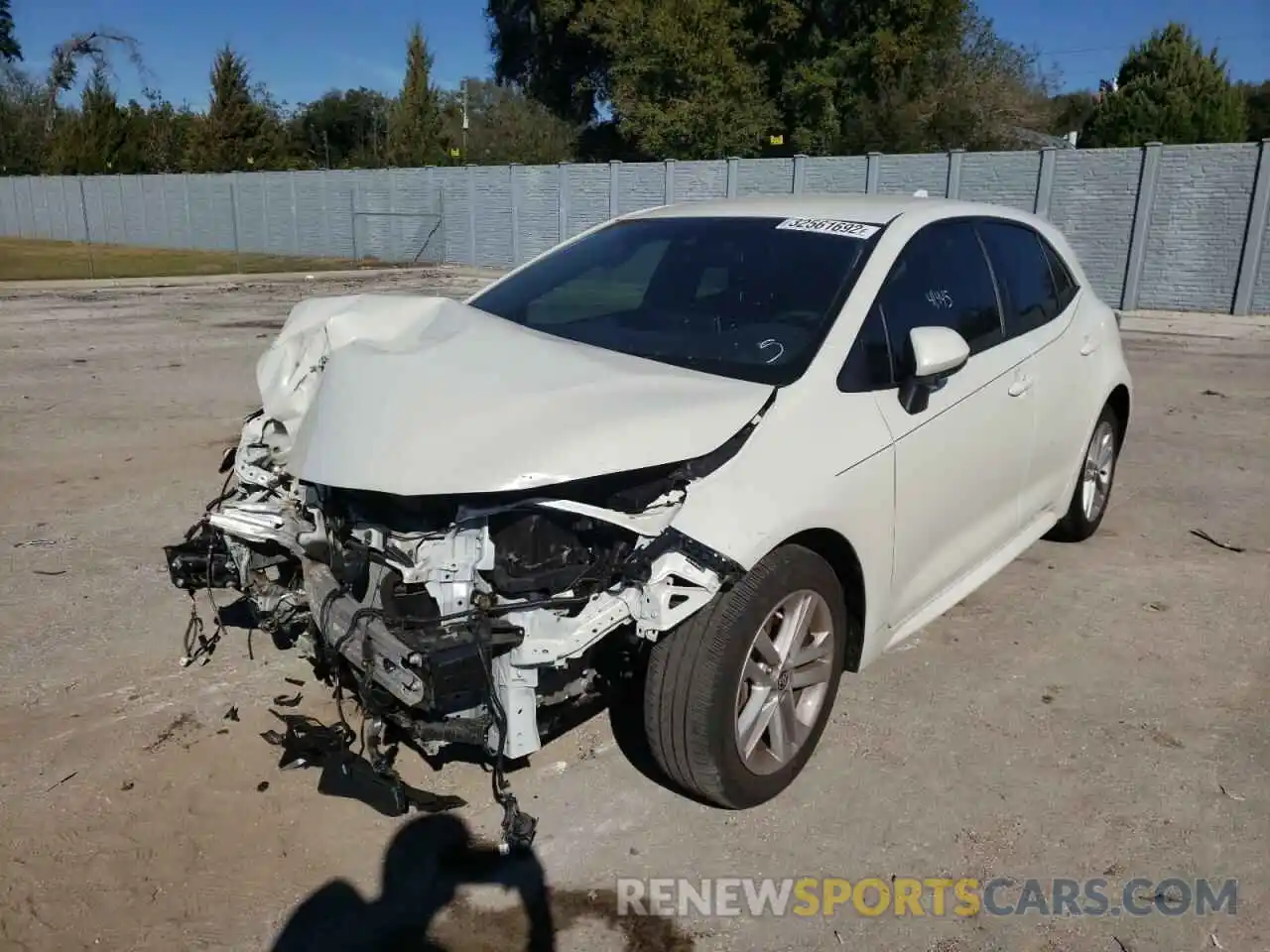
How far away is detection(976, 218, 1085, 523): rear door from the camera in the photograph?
430cm

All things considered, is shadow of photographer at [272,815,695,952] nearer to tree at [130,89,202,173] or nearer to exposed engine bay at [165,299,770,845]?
exposed engine bay at [165,299,770,845]

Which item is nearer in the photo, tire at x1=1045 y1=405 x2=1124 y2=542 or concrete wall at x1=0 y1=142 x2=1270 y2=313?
tire at x1=1045 y1=405 x2=1124 y2=542

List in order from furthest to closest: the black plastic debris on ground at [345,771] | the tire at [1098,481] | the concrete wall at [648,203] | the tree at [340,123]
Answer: the tree at [340,123], the concrete wall at [648,203], the tire at [1098,481], the black plastic debris on ground at [345,771]

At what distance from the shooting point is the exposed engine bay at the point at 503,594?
2.66m

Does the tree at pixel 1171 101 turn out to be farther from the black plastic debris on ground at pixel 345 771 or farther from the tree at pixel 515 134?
the black plastic debris on ground at pixel 345 771

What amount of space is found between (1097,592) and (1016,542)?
2.61ft

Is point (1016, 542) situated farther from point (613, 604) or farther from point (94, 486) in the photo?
point (94, 486)

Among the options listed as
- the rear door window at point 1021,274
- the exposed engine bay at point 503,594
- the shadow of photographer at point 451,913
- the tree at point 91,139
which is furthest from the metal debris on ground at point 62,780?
the tree at point 91,139

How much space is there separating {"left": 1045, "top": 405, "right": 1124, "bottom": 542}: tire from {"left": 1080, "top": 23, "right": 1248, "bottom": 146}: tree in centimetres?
2329

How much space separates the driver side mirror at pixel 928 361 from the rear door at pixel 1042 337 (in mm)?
958

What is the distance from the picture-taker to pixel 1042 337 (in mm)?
4414

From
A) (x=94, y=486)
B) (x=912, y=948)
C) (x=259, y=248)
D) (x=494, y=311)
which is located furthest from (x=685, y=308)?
(x=259, y=248)

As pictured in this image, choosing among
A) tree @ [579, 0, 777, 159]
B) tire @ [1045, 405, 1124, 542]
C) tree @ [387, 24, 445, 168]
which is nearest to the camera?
tire @ [1045, 405, 1124, 542]

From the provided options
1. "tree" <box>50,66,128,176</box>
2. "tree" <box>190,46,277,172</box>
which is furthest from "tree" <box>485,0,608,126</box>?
"tree" <box>50,66,128,176</box>
